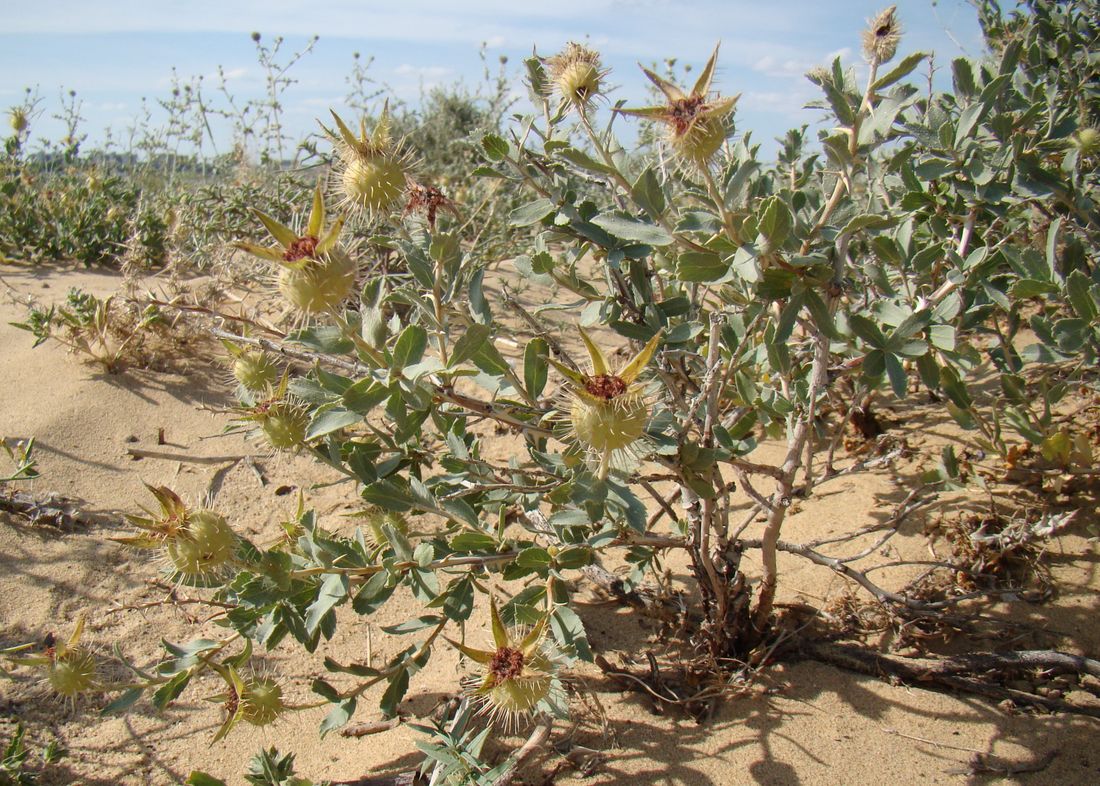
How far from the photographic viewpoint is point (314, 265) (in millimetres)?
1211

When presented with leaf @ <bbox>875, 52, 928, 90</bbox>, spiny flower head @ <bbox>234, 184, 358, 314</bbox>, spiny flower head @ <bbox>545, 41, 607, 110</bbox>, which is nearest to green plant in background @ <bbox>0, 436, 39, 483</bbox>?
spiny flower head @ <bbox>234, 184, 358, 314</bbox>

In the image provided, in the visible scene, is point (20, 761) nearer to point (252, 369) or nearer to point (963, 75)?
point (252, 369)

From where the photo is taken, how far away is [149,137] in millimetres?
6195

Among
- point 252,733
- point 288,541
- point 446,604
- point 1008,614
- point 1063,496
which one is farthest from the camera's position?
point 1063,496

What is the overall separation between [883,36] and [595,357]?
885 millimetres

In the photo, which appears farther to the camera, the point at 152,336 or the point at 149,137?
the point at 149,137

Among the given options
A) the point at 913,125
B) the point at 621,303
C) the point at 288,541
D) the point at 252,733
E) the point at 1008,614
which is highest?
the point at 913,125

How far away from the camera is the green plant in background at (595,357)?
A: 1.30 meters

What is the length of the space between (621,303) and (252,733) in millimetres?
1423

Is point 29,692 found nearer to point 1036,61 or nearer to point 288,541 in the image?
point 288,541

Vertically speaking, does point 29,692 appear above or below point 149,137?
below

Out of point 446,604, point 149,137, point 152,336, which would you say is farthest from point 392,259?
point 149,137

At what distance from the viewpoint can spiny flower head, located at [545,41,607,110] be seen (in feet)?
5.05

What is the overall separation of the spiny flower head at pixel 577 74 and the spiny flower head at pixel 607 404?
632 millimetres
